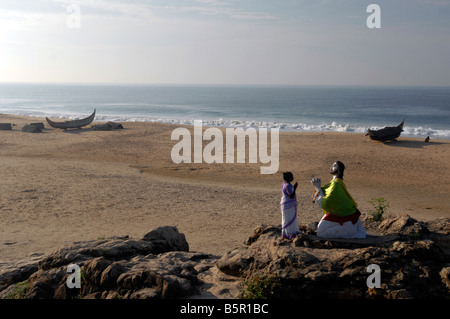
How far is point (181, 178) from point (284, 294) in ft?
40.0

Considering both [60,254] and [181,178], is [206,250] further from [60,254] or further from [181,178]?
[181,178]

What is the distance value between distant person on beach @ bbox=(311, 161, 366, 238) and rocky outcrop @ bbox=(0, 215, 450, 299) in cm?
16

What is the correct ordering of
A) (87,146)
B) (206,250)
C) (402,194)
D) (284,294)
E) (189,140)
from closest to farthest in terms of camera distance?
1. (284,294)
2. (206,250)
3. (402,194)
4. (87,146)
5. (189,140)

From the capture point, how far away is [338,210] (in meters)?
6.46

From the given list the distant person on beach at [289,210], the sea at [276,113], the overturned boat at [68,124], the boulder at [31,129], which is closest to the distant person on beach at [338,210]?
the distant person on beach at [289,210]

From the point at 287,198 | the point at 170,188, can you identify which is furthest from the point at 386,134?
the point at 287,198

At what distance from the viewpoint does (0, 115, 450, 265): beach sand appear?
10.7m

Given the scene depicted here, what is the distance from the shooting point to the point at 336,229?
6566 millimetres

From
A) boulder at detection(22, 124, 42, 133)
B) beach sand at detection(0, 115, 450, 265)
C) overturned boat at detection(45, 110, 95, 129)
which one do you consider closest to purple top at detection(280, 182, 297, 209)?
beach sand at detection(0, 115, 450, 265)

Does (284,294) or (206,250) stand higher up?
(284,294)

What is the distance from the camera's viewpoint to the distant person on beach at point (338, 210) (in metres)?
6.44

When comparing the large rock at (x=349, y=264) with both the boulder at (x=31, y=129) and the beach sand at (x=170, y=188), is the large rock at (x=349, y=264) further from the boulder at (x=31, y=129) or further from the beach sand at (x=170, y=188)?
the boulder at (x=31, y=129)
